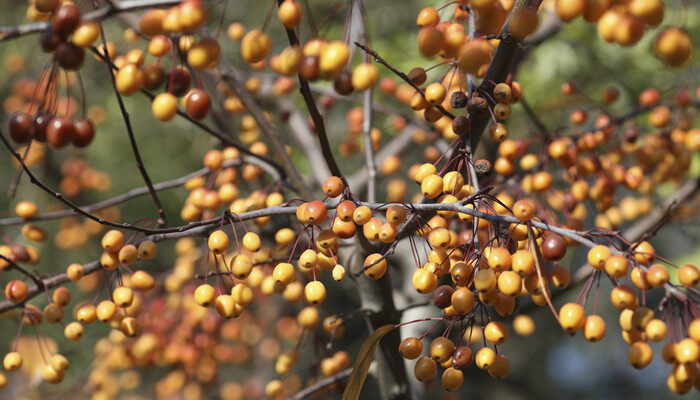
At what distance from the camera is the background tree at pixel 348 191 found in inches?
34.9

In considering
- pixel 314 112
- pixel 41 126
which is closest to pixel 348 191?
pixel 314 112

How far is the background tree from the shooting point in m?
0.89

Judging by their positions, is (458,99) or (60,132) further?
(458,99)

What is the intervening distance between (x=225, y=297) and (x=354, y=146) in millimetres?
1615

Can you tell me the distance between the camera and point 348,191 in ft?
3.60

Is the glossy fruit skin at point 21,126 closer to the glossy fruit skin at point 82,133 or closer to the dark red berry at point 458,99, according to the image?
the glossy fruit skin at point 82,133

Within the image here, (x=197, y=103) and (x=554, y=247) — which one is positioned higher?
(x=197, y=103)

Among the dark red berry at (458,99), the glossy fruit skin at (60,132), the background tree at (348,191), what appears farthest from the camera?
the dark red berry at (458,99)

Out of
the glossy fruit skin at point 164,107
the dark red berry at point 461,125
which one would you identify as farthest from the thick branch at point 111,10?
the dark red berry at point 461,125

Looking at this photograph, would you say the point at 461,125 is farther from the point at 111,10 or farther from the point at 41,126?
the point at 41,126

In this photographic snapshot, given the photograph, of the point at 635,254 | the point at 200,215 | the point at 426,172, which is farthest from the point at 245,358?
the point at 635,254

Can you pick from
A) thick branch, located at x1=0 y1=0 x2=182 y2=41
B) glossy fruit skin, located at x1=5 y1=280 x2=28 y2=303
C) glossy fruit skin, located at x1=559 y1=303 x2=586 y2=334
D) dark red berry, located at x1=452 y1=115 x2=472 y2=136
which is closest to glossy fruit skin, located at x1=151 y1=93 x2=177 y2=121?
thick branch, located at x1=0 y1=0 x2=182 y2=41

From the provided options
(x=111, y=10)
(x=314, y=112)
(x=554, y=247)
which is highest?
(x=111, y=10)

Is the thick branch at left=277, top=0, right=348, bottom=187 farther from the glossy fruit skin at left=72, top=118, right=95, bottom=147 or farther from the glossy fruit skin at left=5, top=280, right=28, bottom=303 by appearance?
the glossy fruit skin at left=5, top=280, right=28, bottom=303
